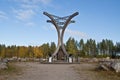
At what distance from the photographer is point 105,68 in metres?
18.3

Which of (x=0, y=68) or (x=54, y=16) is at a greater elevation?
(x=54, y=16)

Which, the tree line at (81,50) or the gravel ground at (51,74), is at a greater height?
the tree line at (81,50)

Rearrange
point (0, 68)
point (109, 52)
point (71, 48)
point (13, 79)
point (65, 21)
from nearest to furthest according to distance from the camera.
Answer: point (13, 79) → point (0, 68) → point (65, 21) → point (71, 48) → point (109, 52)

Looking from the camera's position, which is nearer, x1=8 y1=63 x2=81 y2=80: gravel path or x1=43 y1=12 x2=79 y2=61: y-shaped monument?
x1=8 y1=63 x2=81 y2=80: gravel path

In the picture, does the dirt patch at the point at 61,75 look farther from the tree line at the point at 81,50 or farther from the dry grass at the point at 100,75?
the tree line at the point at 81,50

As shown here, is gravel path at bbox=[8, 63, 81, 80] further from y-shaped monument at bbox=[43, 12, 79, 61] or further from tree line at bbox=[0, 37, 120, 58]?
tree line at bbox=[0, 37, 120, 58]

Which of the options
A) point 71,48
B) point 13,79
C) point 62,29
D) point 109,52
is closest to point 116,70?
point 13,79

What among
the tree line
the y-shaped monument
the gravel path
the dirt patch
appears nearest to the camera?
the gravel path

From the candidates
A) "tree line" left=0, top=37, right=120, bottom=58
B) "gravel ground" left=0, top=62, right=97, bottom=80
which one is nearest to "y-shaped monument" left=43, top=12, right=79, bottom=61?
"gravel ground" left=0, top=62, right=97, bottom=80

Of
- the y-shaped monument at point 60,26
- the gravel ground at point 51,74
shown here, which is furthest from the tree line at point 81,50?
the gravel ground at point 51,74

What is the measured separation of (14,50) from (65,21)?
70295 millimetres

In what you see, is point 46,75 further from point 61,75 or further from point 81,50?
point 81,50

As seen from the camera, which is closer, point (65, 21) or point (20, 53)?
point (65, 21)

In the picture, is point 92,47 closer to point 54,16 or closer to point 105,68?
point 54,16
